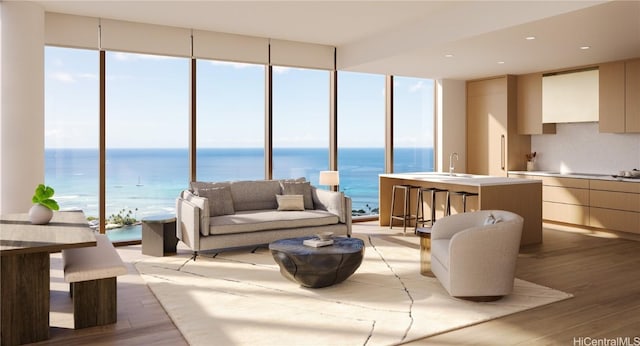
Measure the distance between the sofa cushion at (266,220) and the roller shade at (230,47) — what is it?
231 centimetres

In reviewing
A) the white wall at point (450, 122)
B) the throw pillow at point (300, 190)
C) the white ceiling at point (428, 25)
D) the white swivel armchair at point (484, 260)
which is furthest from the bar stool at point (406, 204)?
the white swivel armchair at point (484, 260)

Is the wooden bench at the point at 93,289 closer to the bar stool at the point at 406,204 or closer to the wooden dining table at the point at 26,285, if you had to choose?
the wooden dining table at the point at 26,285

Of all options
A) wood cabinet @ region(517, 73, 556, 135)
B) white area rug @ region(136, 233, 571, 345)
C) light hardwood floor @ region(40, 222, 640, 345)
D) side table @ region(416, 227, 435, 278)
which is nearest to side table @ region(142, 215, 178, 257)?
light hardwood floor @ region(40, 222, 640, 345)

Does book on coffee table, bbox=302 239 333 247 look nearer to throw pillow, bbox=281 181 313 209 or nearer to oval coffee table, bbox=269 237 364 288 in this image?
oval coffee table, bbox=269 237 364 288

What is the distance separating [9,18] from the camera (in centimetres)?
542

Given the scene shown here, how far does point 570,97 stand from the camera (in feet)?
25.5

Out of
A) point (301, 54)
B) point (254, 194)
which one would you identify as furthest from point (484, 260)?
point (301, 54)

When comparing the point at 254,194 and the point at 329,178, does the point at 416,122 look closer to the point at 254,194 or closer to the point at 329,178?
the point at 329,178

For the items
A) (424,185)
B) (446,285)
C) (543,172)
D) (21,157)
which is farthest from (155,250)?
(543,172)

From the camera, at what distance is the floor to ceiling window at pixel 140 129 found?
689 centimetres

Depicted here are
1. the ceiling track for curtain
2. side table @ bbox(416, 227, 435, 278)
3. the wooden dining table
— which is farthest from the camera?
the ceiling track for curtain

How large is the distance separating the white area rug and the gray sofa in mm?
379

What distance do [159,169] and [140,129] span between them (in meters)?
0.75

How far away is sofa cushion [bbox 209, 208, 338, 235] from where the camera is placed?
563cm
